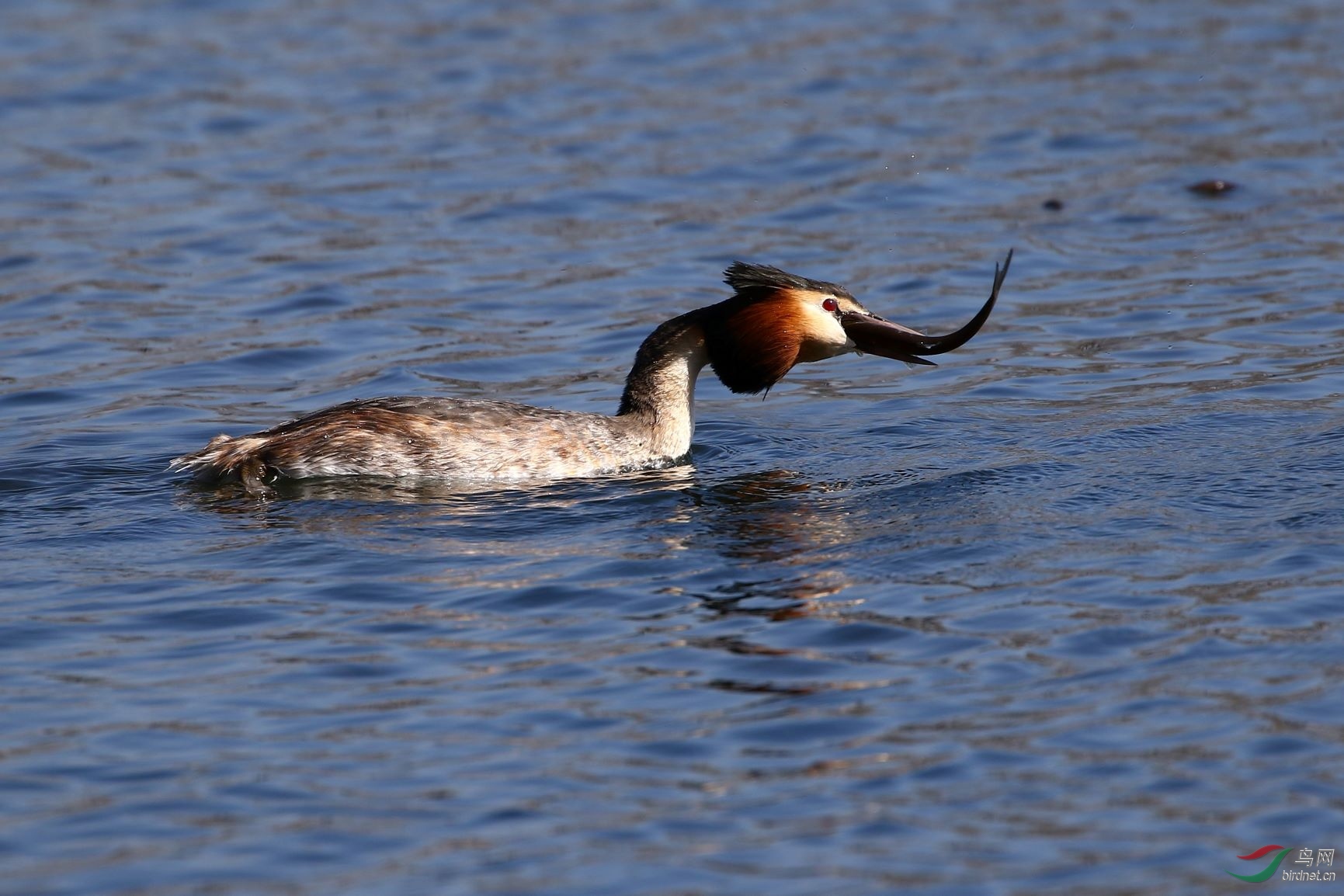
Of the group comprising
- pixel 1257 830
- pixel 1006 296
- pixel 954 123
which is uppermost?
→ pixel 954 123

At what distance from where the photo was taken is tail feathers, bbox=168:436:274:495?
10.2m

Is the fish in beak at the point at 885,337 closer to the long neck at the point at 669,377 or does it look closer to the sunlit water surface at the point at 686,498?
the sunlit water surface at the point at 686,498

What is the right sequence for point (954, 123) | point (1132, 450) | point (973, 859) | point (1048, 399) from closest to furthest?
point (973, 859) → point (1132, 450) → point (1048, 399) → point (954, 123)

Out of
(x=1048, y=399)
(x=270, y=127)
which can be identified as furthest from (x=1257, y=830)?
(x=270, y=127)

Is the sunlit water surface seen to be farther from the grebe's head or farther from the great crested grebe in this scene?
the grebe's head

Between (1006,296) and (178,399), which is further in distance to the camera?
(1006,296)

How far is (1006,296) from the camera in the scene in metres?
15.0

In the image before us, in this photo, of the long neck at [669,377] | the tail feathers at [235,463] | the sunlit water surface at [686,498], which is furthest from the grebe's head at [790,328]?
the tail feathers at [235,463]

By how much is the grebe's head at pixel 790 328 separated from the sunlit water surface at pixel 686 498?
62 cm

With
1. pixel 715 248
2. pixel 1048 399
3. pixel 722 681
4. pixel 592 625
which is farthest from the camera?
pixel 715 248

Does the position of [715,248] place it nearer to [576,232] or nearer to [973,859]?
[576,232]

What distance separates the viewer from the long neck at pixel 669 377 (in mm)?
11188

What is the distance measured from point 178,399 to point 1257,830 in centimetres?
852

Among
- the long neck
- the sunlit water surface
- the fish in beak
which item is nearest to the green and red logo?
the sunlit water surface
